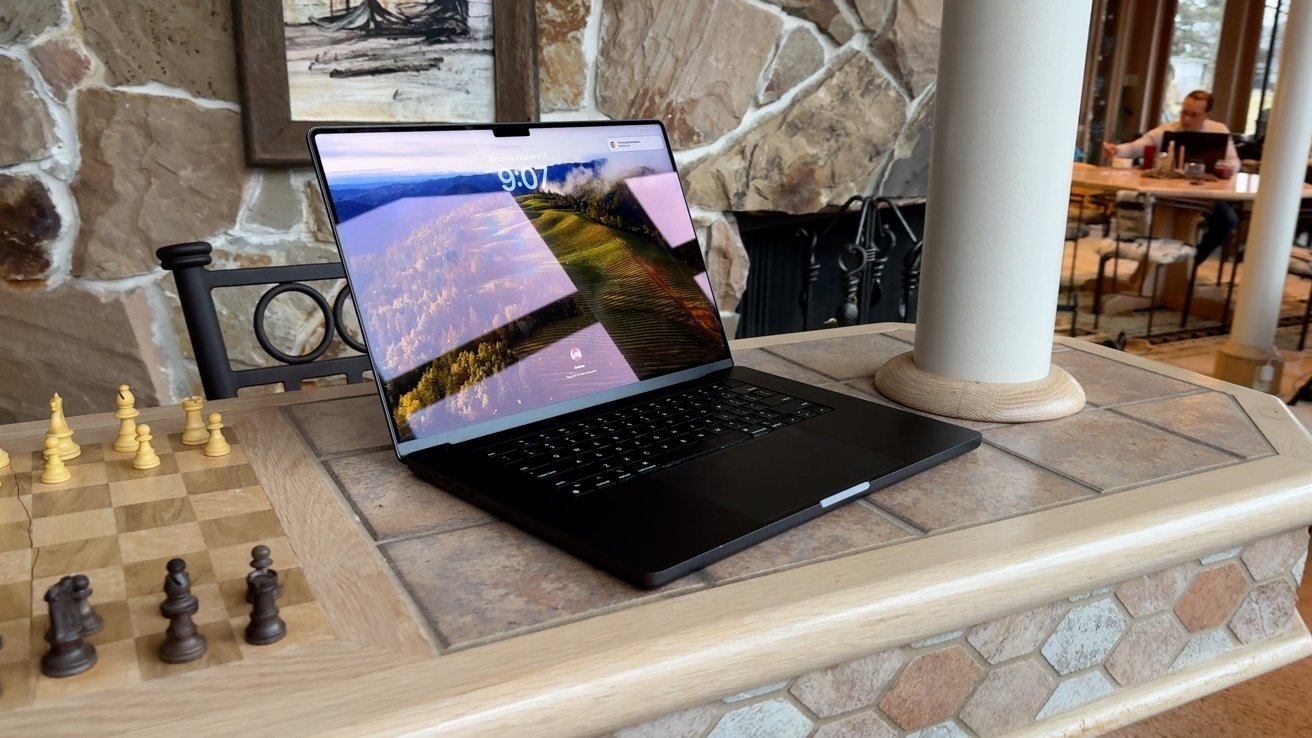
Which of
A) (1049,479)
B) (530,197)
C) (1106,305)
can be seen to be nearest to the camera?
(1049,479)

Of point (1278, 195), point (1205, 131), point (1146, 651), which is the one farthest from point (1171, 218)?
point (1146, 651)

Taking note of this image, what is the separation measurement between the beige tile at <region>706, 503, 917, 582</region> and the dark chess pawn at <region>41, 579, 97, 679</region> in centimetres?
31

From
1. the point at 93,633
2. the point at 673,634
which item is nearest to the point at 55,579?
the point at 93,633

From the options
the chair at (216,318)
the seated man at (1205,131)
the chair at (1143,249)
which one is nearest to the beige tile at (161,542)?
the chair at (216,318)

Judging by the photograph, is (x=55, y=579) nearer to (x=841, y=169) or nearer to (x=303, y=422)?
(x=303, y=422)

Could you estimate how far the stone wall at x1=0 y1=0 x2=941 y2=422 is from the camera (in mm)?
1571

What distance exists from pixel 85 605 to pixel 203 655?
6 cm

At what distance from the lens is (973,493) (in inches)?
26.7

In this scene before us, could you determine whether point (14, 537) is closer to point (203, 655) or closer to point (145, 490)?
point (145, 490)

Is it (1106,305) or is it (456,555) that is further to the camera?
(1106,305)

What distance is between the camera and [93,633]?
1.56ft

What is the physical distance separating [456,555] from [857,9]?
188cm

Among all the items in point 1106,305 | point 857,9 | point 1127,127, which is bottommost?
point 1106,305

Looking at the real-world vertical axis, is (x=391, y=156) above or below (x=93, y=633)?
above
